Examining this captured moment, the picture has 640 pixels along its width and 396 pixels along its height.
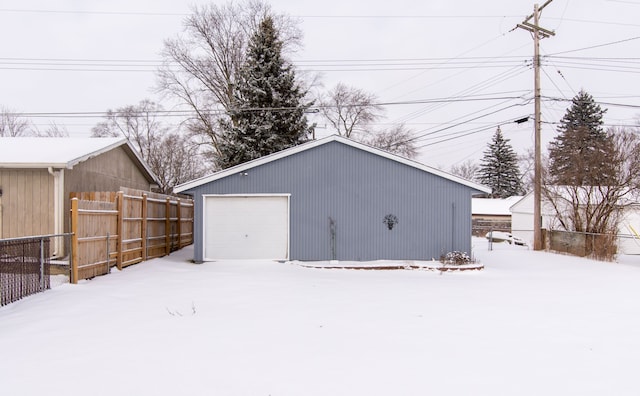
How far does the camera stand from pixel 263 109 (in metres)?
20.6

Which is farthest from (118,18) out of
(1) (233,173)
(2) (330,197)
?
(2) (330,197)

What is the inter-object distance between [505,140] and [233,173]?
43.1m

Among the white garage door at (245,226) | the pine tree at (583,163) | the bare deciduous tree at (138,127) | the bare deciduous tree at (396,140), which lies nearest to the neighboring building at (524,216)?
the pine tree at (583,163)

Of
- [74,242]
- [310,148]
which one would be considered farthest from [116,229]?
[310,148]

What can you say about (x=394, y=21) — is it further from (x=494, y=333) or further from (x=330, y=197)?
(x=494, y=333)

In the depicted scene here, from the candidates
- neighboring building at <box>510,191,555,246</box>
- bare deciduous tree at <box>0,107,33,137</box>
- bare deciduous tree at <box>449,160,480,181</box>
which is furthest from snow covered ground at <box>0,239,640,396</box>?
bare deciduous tree at <box>449,160,480,181</box>

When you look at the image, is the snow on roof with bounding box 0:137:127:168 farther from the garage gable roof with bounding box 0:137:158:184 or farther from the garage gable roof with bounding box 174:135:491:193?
the garage gable roof with bounding box 174:135:491:193

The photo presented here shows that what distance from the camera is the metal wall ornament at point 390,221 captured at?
1236cm

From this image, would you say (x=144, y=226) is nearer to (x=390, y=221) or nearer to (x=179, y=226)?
(x=179, y=226)

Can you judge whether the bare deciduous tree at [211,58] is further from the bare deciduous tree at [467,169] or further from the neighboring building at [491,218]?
the bare deciduous tree at [467,169]

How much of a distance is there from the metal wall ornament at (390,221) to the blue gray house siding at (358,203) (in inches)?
4.1

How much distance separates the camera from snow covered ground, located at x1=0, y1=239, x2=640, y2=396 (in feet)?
12.3

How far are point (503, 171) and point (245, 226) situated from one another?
42038 millimetres

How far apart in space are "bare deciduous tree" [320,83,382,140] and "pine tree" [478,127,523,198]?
71.6 ft
